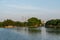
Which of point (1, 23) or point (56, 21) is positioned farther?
point (1, 23)

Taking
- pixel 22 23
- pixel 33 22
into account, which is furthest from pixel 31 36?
pixel 33 22

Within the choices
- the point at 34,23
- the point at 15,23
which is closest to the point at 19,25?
the point at 15,23

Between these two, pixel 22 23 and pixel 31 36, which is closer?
pixel 31 36

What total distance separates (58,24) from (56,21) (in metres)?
2.03

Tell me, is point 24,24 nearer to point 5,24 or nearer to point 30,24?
point 30,24

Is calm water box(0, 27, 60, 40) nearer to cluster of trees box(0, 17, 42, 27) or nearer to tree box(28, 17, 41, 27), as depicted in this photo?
cluster of trees box(0, 17, 42, 27)

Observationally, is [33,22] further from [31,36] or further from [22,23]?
[31,36]

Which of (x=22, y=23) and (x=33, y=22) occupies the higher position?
(x=33, y=22)

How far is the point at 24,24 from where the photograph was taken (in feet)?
365

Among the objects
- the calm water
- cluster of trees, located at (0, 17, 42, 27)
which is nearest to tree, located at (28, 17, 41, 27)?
Answer: cluster of trees, located at (0, 17, 42, 27)

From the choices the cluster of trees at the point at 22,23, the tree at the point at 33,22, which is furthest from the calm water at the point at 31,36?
the tree at the point at 33,22

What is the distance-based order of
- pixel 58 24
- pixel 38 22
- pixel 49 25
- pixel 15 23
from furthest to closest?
1. pixel 38 22
2. pixel 15 23
3. pixel 49 25
4. pixel 58 24

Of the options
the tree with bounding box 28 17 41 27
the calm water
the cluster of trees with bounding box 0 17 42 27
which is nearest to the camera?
the calm water

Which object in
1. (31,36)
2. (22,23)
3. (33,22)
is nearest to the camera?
(31,36)
